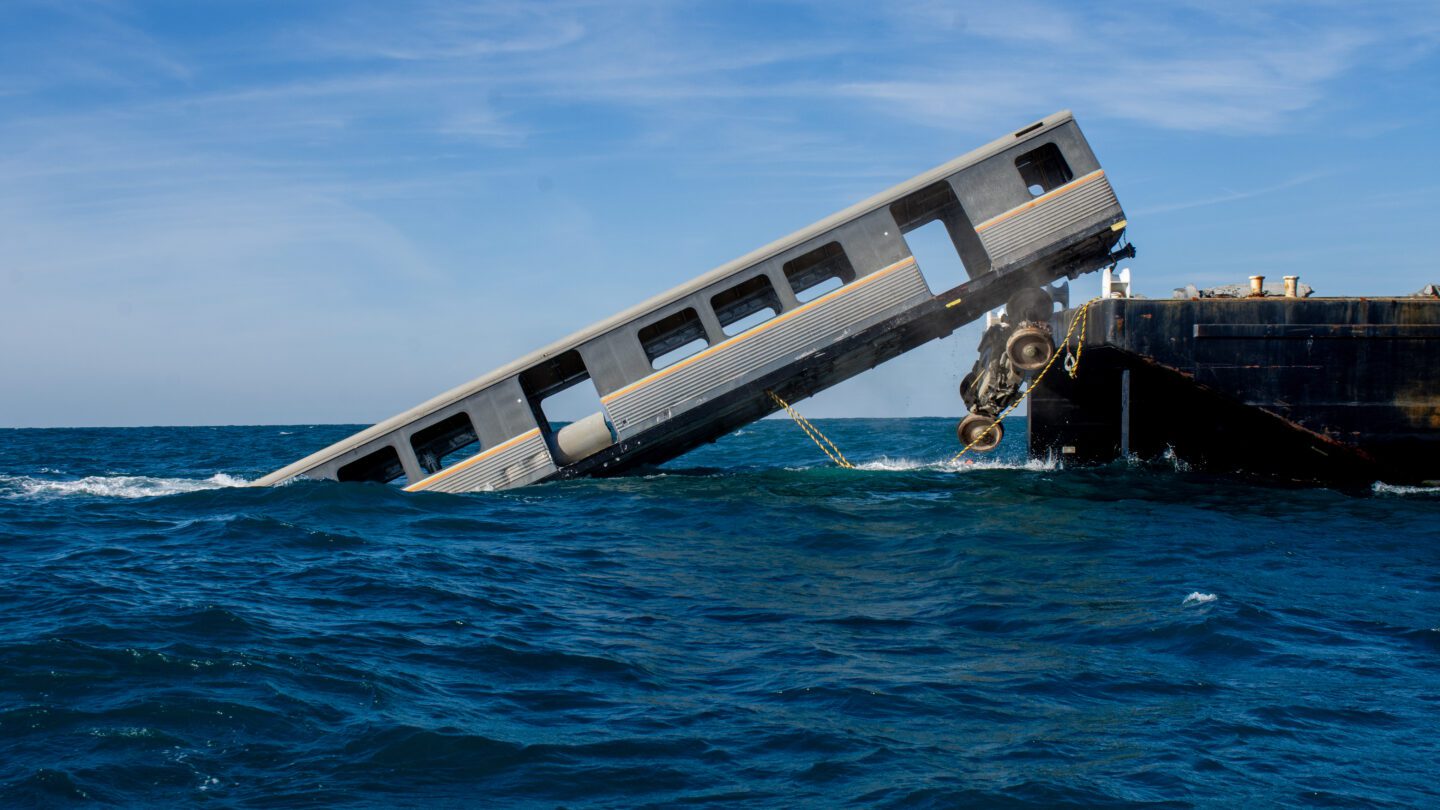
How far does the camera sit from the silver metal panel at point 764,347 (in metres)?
19.3

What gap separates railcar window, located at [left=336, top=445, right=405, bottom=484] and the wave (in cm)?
215

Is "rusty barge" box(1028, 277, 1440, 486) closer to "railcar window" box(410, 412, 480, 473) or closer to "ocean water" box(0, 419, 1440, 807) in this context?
"ocean water" box(0, 419, 1440, 807)

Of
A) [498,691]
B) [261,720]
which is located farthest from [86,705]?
[498,691]

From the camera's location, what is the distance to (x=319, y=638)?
31.2 feet

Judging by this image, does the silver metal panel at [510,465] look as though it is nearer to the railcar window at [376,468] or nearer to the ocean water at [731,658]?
the railcar window at [376,468]

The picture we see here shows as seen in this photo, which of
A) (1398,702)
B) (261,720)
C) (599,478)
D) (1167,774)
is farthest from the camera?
(599,478)

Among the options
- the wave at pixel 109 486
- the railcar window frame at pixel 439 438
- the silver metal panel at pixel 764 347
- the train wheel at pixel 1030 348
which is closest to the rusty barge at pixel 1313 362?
the train wheel at pixel 1030 348

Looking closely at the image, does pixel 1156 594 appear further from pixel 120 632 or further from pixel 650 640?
pixel 120 632

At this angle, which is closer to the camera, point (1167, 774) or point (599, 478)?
point (1167, 774)

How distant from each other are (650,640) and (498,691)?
5.45 feet

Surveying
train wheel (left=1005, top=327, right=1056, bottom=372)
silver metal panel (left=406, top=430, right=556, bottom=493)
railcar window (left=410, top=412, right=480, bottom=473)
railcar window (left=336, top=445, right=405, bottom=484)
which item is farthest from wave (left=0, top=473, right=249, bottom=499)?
train wheel (left=1005, top=327, right=1056, bottom=372)

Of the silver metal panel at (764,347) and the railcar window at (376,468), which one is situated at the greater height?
the railcar window at (376,468)

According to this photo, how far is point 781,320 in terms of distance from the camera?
768 inches

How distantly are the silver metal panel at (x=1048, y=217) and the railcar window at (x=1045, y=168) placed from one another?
1.63 feet
